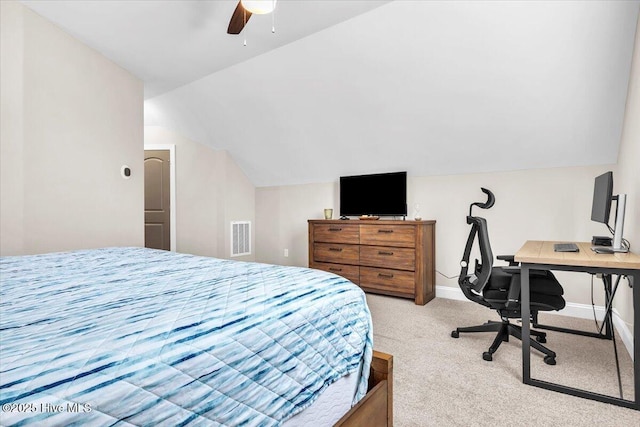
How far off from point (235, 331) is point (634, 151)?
2.80 meters

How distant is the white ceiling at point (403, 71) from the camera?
2.30m

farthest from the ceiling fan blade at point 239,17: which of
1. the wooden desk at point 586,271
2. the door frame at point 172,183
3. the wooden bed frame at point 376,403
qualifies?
the door frame at point 172,183

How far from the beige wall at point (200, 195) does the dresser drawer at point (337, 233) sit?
5.34ft

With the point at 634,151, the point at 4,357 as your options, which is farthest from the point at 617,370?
the point at 4,357

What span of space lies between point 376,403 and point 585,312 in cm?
284

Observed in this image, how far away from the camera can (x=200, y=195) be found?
495 cm

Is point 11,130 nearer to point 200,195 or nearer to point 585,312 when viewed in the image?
point 200,195

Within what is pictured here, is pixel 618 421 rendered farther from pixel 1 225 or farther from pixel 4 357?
pixel 1 225

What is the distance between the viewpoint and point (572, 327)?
2.72 m

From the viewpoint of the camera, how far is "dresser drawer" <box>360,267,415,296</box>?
3.44 metres

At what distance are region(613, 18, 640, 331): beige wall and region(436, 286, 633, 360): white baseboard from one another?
0.06 metres

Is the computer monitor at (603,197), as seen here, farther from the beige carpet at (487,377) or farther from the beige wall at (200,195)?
the beige wall at (200,195)

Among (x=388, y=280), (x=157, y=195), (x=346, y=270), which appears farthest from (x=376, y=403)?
(x=157, y=195)

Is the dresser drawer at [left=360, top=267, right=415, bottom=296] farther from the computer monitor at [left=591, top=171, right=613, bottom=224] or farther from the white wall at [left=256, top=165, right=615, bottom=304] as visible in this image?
the computer monitor at [left=591, top=171, right=613, bottom=224]
